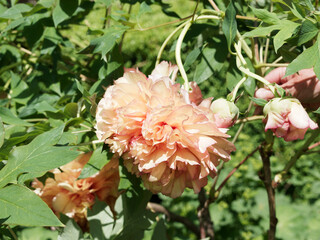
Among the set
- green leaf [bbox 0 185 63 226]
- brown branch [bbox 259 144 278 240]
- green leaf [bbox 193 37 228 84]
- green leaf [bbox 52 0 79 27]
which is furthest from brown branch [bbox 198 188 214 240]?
green leaf [bbox 0 185 63 226]

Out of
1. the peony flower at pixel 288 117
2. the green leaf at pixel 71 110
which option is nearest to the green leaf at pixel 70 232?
the green leaf at pixel 71 110

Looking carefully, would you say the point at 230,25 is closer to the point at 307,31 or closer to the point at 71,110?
the point at 307,31

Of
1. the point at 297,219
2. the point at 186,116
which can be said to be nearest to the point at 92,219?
the point at 186,116

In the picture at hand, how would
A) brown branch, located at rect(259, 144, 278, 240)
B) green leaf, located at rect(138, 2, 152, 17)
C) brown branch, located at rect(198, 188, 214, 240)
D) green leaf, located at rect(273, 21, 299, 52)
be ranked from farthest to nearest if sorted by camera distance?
brown branch, located at rect(198, 188, 214, 240) < brown branch, located at rect(259, 144, 278, 240) < green leaf, located at rect(138, 2, 152, 17) < green leaf, located at rect(273, 21, 299, 52)

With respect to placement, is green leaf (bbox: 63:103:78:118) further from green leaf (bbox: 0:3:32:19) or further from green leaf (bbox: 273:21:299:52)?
green leaf (bbox: 273:21:299:52)

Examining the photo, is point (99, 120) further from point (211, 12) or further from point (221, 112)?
point (211, 12)

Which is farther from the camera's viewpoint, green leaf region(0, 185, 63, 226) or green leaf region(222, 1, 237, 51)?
green leaf region(222, 1, 237, 51)

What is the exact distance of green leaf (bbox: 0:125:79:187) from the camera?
0.62m

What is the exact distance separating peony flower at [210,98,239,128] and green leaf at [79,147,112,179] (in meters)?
0.23

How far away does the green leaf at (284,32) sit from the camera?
25.6 inches

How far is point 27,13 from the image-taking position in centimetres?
99

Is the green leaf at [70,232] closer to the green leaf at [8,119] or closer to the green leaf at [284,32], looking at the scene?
the green leaf at [8,119]

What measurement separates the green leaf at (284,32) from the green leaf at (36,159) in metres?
0.35

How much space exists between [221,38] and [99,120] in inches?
13.3
